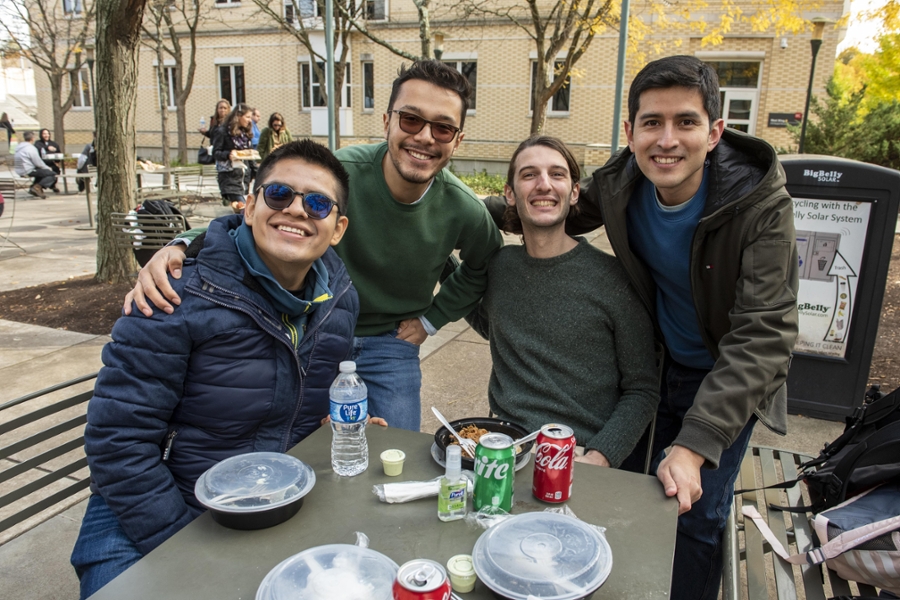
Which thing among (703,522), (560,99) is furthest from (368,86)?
(703,522)

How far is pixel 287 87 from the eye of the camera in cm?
2614

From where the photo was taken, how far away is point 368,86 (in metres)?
25.1

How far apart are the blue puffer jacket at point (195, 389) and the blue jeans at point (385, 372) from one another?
Result: 936 millimetres

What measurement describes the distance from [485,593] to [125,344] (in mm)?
1323

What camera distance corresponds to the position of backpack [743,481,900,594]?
6.43ft

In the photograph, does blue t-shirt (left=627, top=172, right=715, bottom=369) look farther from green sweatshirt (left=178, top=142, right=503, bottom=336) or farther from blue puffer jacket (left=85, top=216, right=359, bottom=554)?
blue puffer jacket (left=85, top=216, right=359, bottom=554)

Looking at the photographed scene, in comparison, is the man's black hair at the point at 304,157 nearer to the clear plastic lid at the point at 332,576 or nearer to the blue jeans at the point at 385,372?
the blue jeans at the point at 385,372

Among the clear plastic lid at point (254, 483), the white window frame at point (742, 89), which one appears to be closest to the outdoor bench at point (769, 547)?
the clear plastic lid at point (254, 483)

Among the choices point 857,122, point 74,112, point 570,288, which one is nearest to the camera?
point 570,288

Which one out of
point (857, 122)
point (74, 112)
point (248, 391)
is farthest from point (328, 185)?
point (74, 112)

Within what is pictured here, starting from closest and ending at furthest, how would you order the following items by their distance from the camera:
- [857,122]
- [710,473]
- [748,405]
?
[748,405]
[710,473]
[857,122]

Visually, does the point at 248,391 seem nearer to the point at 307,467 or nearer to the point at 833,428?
the point at 307,467

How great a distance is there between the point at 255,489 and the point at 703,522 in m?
1.81

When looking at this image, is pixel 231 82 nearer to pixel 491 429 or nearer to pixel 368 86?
pixel 368 86
